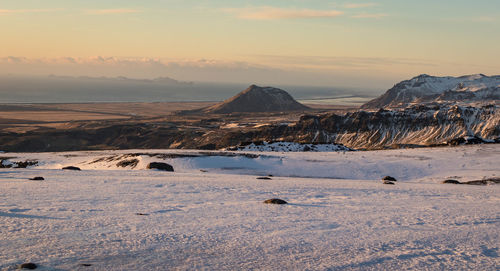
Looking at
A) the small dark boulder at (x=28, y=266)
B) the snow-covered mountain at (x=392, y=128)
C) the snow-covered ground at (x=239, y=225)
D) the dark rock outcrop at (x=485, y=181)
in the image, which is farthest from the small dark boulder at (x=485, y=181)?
the snow-covered mountain at (x=392, y=128)

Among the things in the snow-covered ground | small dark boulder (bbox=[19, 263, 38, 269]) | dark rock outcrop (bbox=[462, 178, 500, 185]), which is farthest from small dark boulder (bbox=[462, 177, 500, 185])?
small dark boulder (bbox=[19, 263, 38, 269])

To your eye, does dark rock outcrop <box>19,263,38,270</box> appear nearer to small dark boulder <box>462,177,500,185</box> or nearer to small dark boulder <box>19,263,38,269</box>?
small dark boulder <box>19,263,38,269</box>

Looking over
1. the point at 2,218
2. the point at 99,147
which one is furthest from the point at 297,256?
the point at 99,147

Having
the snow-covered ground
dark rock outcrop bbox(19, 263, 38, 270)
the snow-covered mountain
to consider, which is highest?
dark rock outcrop bbox(19, 263, 38, 270)

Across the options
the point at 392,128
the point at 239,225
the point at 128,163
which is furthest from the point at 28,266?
the point at 392,128

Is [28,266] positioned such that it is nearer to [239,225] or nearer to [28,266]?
[28,266]

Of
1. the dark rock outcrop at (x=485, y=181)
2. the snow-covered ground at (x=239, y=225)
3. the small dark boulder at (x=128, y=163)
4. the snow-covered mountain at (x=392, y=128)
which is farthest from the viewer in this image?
the snow-covered mountain at (x=392, y=128)

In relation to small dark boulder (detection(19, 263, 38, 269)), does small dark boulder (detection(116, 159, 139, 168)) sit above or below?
below

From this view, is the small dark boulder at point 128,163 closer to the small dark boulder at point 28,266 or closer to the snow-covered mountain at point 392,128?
the small dark boulder at point 28,266

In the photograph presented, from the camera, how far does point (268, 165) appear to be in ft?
143

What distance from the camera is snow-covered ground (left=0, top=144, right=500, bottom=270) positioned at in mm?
12117

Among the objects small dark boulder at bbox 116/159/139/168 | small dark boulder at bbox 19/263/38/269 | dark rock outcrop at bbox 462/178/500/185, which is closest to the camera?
small dark boulder at bbox 19/263/38/269

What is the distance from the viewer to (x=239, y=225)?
15812mm

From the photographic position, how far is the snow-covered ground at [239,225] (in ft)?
39.8
